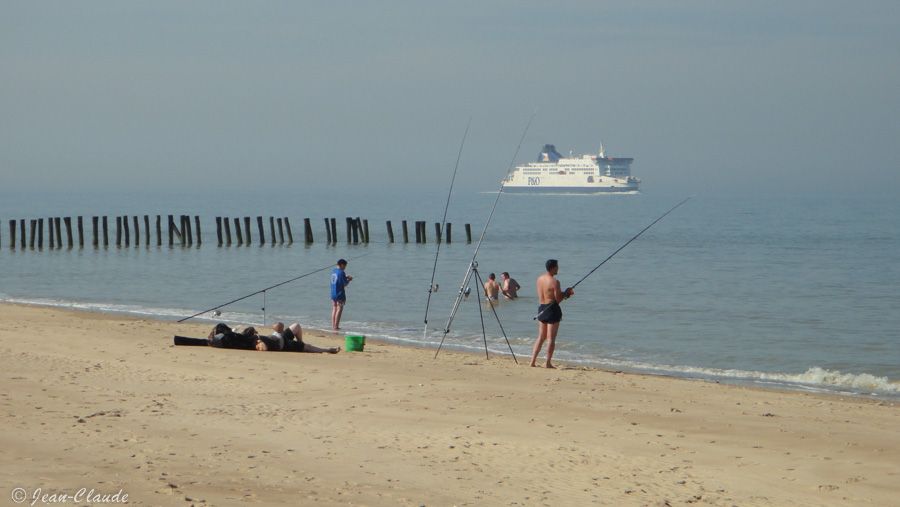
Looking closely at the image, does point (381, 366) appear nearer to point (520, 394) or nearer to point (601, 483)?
point (520, 394)

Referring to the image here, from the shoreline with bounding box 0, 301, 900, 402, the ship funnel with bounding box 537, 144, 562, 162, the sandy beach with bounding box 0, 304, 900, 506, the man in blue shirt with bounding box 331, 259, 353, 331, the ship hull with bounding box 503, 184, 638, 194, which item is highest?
the ship funnel with bounding box 537, 144, 562, 162

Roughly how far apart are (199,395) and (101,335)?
459 centimetres

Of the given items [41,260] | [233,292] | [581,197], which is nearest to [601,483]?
[233,292]

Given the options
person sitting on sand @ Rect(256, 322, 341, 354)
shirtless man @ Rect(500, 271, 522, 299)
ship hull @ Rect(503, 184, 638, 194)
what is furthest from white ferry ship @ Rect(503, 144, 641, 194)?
person sitting on sand @ Rect(256, 322, 341, 354)

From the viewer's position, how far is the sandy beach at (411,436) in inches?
185

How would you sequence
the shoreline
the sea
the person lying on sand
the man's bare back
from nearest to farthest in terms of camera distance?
the man's bare back < the shoreline < the person lying on sand < the sea

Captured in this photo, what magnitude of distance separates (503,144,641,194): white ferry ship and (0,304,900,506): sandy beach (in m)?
126

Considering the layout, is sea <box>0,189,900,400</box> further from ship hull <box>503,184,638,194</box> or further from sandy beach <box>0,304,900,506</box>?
ship hull <box>503,184,638,194</box>

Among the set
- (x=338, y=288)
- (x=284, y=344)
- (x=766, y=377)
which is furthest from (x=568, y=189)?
(x=284, y=344)

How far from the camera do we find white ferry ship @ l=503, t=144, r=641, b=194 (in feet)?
440

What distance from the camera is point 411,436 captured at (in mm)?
5957

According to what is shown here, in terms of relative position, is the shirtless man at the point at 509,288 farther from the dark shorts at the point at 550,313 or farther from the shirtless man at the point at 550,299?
the dark shorts at the point at 550,313

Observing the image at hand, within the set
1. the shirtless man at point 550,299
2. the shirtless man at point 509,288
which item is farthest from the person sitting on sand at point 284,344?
the shirtless man at point 509,288

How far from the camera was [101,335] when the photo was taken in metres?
11.1
